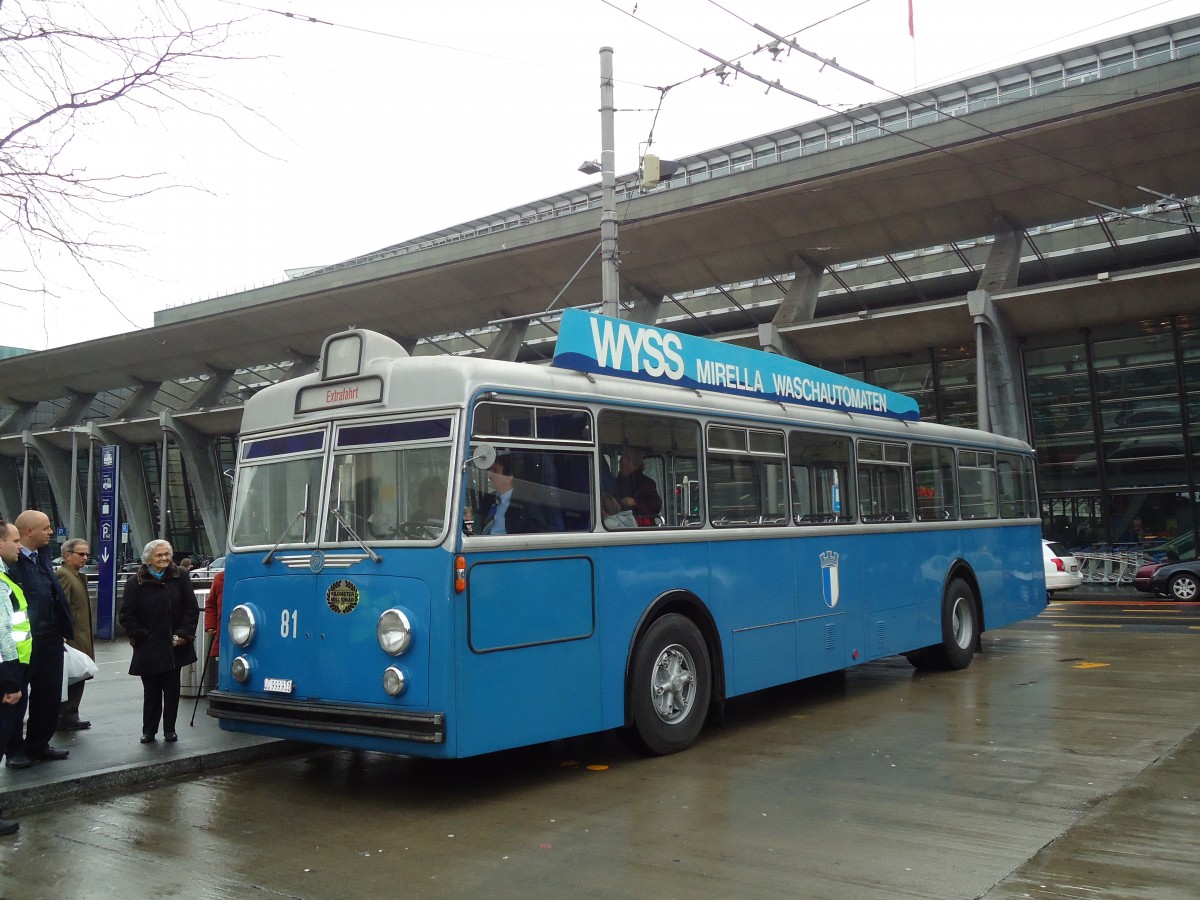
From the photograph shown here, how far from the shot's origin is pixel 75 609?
382 inches

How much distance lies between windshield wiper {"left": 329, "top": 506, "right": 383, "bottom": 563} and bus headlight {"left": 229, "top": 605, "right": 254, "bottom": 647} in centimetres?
98

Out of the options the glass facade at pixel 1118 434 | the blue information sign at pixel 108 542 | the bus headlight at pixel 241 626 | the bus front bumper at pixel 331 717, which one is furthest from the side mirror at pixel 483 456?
the glass facade at pixel 1118 434

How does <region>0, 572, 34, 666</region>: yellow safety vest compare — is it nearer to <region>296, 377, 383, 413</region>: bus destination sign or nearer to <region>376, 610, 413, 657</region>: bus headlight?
<region>296, 377, 383, 413</region>: bus destination sign

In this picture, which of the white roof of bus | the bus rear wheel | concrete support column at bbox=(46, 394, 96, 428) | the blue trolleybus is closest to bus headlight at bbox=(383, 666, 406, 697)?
the blue trolleybus

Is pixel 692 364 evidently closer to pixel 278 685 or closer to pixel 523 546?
pixel 523 546

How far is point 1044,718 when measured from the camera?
9336 millimetres

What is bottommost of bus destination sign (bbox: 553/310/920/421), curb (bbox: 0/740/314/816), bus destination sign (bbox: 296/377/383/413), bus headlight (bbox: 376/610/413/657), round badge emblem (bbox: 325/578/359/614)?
curb (bbox: 0/740/314/816)

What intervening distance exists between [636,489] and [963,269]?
2599cm

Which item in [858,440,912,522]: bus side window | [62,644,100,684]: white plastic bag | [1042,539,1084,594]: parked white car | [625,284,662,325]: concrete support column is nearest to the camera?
[62,644,100,684]: white plastic bag

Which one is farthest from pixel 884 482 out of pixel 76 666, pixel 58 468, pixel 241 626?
pixel 58 468

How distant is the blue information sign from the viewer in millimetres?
19328

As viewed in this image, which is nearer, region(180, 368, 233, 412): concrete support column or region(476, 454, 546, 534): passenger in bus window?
region(476, 454, 546, 534): passenger in bus window

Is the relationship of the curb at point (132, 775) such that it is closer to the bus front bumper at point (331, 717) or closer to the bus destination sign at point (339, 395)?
the bus front bumper at point (331, 717)

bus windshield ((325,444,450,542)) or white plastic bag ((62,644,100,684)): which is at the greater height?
bus windshield ((325,444,450,542))
